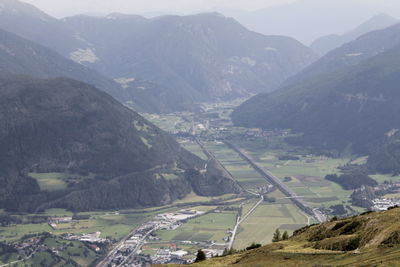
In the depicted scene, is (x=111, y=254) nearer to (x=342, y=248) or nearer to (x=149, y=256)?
(x=149, y=256)

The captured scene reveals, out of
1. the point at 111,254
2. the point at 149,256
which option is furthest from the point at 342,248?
the point at 111,254

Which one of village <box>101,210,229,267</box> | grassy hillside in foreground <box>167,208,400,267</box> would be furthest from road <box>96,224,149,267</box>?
grassy hillside in foreground <box>167,208,400,267</box>

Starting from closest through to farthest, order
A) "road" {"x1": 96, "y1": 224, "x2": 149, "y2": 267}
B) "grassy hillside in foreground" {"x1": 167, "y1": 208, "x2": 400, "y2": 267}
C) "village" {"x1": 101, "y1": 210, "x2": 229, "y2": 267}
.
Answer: "grassy hillside in foreground" {"x1": 167, "y1": 208, "x2": 400, "y2": 267}
"village" {"x1": 101, "y1": 210, "x2": 229, "y2": 267}
"road" {"x1": 96, "y1": 224, "x2": 149, "y2": 267}

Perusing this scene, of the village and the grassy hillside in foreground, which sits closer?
the grassy hillside in foreground

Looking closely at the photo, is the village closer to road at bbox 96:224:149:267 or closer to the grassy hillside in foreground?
road at bbox 96:224:149:267

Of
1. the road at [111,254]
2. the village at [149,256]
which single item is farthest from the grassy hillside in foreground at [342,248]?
the road at [111,254]

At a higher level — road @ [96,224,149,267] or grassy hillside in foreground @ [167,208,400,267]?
grassy hillside in foreground @ [167,208,400,267]

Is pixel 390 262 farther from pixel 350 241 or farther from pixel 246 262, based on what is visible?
pixel 246 262

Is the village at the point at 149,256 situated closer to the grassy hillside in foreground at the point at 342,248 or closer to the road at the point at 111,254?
the road at the point at 111,254

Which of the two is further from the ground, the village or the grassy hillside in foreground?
the grassy hillside in foreground

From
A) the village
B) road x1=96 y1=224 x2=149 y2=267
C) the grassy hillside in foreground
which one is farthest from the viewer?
road x1=96 y1=224 x2=149 y2=267
